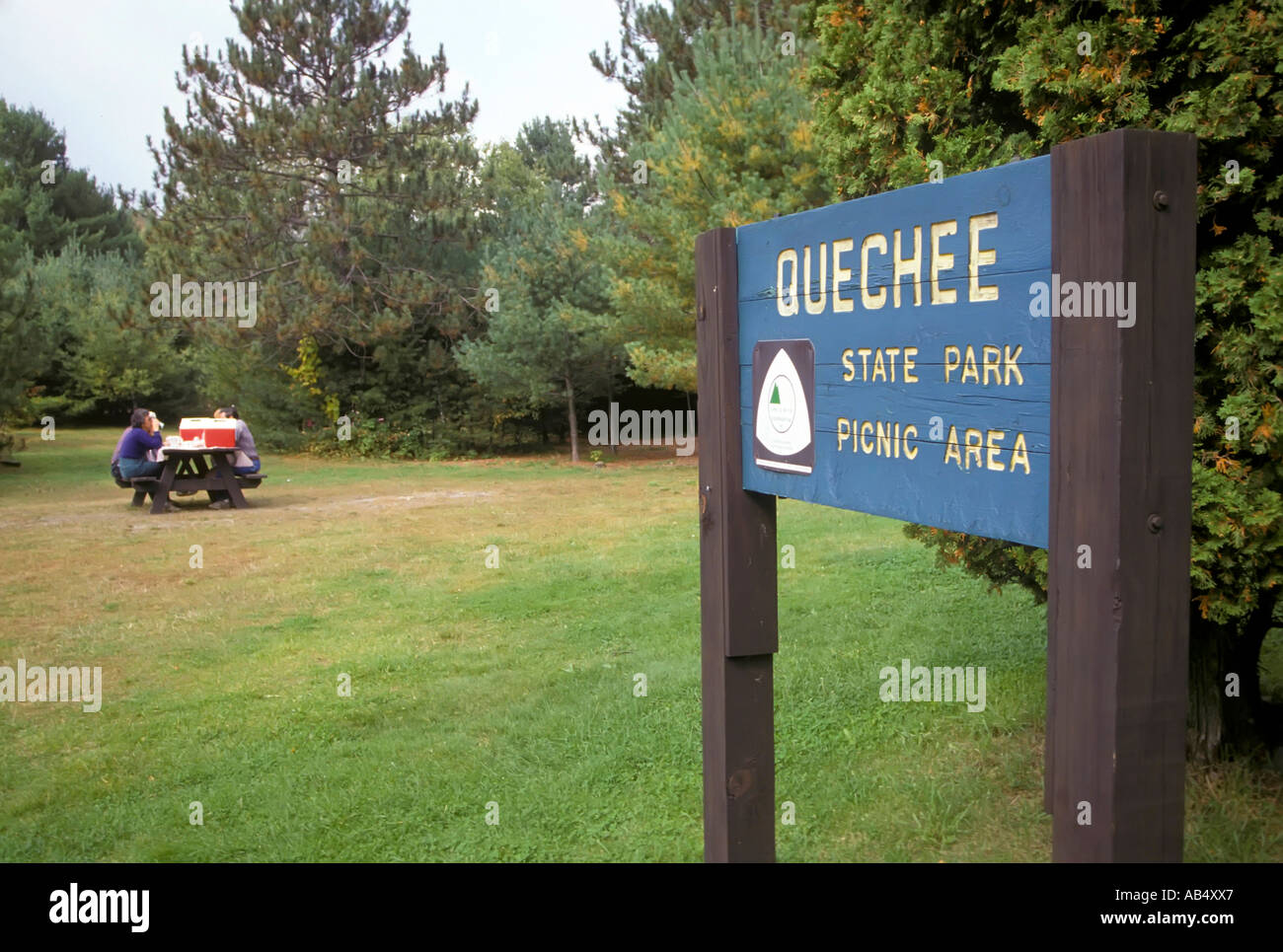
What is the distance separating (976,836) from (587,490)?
12.5 meters

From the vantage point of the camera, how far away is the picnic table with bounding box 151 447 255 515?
13.6 m

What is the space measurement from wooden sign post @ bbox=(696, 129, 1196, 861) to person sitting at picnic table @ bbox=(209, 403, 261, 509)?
12.9 m

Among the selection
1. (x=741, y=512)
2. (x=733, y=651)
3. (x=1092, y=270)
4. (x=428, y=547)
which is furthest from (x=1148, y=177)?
(x=428, y=547)

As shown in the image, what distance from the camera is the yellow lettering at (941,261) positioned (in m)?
2.15

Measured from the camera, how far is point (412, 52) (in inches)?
894

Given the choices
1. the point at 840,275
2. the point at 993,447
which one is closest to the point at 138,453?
the point at 840,275

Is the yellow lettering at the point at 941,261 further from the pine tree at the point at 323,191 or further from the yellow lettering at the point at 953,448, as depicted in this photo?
the pine tree at the point at 323,191

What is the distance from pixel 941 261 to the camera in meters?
2.19

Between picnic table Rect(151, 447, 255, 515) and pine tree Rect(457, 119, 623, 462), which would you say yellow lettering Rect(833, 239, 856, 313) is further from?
pine tree Rect(457, 119, 623, 462)

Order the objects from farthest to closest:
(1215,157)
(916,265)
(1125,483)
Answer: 1. (1215,157)
2. (916,265)
3. (1125,483)

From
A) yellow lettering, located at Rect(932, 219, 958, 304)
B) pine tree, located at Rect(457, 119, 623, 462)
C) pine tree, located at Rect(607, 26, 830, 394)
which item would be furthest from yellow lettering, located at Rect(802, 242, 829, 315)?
pine tree, located at Rect(457, 119, 623, 462)

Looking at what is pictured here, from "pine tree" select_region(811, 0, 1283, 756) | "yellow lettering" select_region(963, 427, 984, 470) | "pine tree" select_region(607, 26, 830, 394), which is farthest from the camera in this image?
"pine tree" select_region(607, 26, 830, 394)

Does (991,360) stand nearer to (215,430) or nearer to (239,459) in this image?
(215,430)

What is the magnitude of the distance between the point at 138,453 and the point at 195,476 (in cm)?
76
